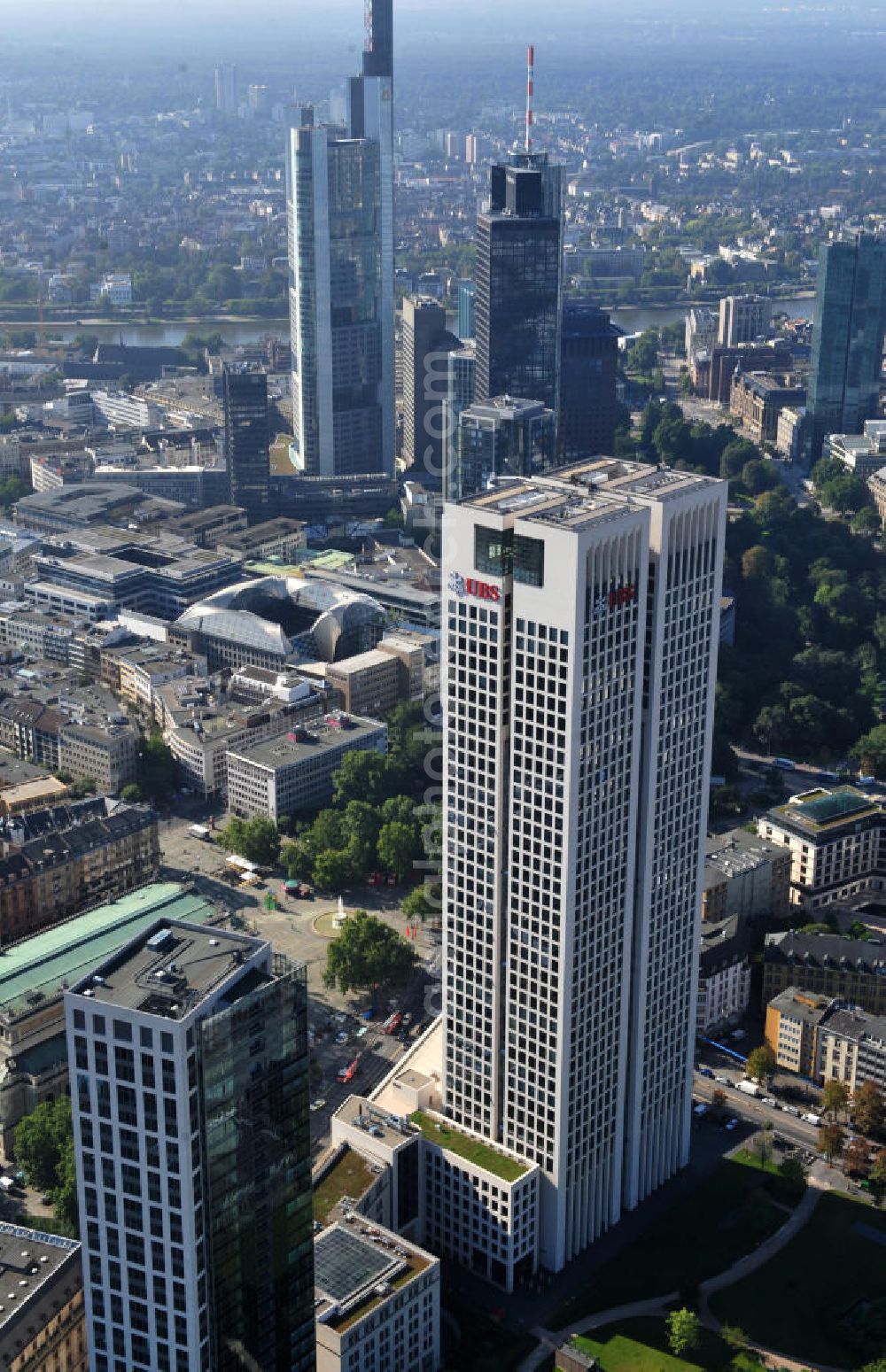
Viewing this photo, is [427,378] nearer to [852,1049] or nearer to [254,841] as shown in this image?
[254,841]

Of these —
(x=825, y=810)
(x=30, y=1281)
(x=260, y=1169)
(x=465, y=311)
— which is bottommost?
(x=30, y=1281)

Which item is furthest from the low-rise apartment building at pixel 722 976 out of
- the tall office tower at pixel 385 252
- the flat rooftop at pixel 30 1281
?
the tall office tower at pixel 385 252

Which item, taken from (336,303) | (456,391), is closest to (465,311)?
(336,303)

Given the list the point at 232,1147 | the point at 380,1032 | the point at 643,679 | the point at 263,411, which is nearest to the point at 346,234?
the point at 263,411

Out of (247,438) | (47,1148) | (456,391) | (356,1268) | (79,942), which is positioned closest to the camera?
(356,1268)

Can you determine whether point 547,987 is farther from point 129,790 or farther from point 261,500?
point 261,500

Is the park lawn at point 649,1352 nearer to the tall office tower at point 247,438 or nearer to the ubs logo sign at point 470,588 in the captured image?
the ubs logo sign at point 470,588
